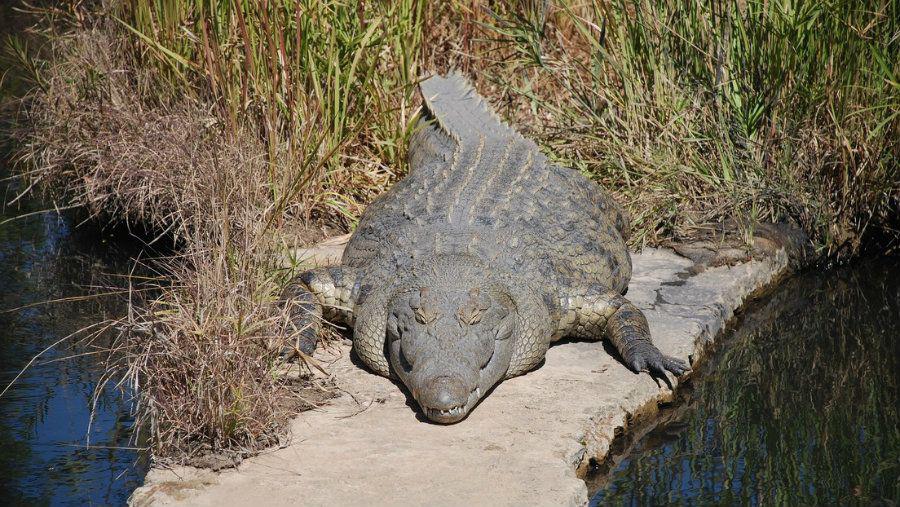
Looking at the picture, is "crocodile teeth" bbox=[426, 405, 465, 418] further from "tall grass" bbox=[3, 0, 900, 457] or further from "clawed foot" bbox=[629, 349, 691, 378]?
"tall grass" bbox=[3, 0, 900, 457]

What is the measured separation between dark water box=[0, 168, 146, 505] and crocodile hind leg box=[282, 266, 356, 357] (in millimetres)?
904

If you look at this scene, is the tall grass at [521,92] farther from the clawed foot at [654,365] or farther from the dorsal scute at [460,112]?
the clawed foot at [654,365]

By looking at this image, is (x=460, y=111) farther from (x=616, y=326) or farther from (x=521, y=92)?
(x=616, y=326)

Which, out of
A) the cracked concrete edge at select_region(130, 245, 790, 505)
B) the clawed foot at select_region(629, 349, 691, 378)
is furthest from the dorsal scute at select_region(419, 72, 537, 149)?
the clawed foot at select_region(629, 349, 691, 378)

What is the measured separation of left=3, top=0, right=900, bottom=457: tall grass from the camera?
21.0 ft

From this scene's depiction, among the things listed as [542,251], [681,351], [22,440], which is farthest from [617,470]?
[22,440]

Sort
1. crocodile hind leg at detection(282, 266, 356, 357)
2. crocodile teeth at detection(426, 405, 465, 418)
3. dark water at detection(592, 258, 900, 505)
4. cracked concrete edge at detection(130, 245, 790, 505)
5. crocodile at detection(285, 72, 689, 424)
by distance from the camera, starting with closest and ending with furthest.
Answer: cracked concrete edge at detection(130, 245, 790, 505) < dark water at detection(592, 258, 900, 505) < crocodile teeth at detection(426, 405, 465, 418) < crocodile at detection(285, 72, 689, 424) < crocodile hind leg at detection(282, 266, 356, 357)

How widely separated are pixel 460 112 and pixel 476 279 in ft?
7.21

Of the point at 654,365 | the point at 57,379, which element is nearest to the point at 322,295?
the point at 57,379

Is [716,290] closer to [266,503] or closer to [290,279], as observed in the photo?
[290,279]

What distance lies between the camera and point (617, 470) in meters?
4.41

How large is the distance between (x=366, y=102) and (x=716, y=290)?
260cm

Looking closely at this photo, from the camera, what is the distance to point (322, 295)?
546 centimetres

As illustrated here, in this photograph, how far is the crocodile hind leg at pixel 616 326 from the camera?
16.3 feet
